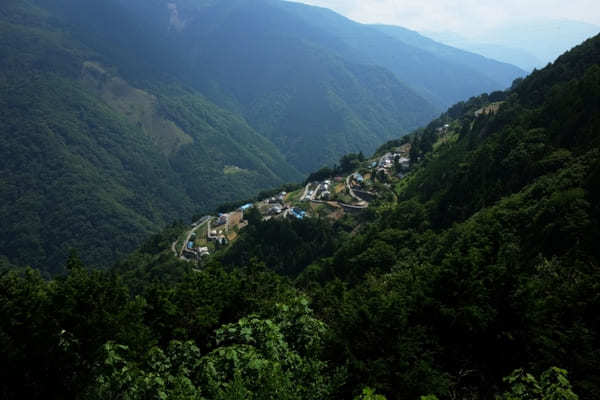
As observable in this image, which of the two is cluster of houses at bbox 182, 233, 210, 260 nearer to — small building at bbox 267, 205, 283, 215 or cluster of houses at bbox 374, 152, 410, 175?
small building at bbox 267, 205, 283, 215

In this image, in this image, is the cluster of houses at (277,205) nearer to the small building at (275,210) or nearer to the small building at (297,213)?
the small building at (275,210)

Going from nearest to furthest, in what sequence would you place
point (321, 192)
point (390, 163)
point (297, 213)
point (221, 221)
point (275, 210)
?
point (297, 213)
point (275, 210)
point (321, 192)
point (390, 163)
point (221, 221)

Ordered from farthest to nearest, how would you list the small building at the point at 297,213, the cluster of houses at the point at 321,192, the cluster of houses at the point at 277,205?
the cluster of houses at the point at 277,205 → the cluster of houses at the point at 321,192 → the small building at the point at 297,213

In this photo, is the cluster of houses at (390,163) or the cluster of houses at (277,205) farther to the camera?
the cluster of houses at (390,163)

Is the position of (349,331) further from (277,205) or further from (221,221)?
(221,221)

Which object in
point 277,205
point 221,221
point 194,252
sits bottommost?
point 194,252

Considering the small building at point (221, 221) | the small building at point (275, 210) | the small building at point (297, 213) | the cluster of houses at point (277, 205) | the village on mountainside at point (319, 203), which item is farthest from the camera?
the small building at point (221, 221)

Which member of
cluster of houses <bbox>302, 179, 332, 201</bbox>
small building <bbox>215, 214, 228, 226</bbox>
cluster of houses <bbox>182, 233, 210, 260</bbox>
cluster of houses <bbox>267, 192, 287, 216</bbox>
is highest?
cluster of houses <bbox>302, 179, 332, 201</bbox>

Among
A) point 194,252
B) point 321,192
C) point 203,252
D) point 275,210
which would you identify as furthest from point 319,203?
point 194,252

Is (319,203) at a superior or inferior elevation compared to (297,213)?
superior

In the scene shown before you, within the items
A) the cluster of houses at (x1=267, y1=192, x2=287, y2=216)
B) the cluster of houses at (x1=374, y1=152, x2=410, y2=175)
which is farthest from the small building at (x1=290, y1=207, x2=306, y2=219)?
the cluster of houses at (x1=374, y1=152, x2=410, y2=175)

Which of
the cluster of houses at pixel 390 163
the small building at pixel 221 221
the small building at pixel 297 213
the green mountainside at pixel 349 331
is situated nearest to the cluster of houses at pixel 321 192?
the small building at pixel 297 213

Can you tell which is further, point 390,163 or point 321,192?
point 390,163
